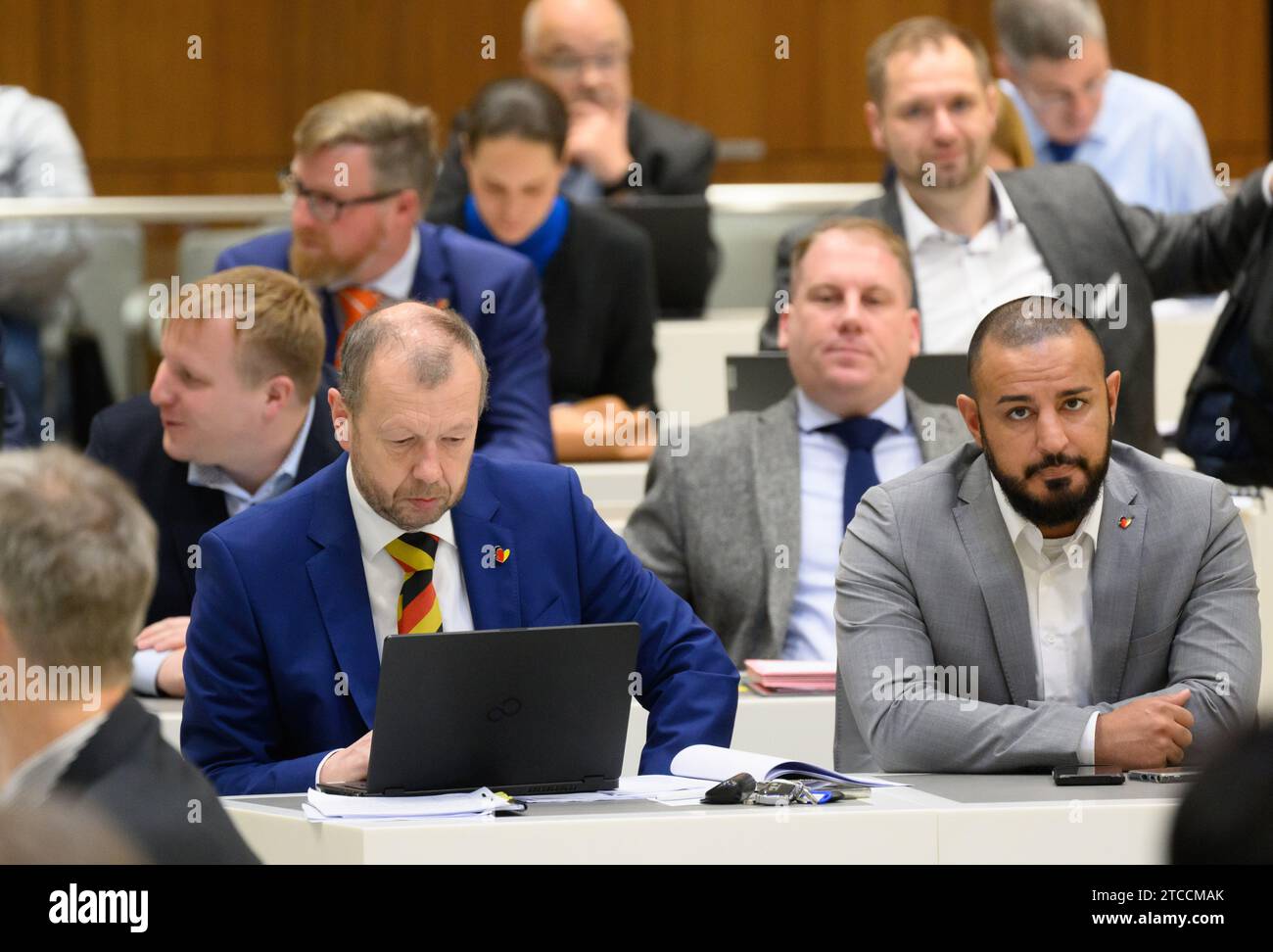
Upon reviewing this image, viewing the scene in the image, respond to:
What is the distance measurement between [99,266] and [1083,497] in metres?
2.96

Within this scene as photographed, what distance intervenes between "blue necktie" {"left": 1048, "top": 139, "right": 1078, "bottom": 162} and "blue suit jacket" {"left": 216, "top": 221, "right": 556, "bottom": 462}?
71.8 inches

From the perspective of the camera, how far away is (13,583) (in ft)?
5.76

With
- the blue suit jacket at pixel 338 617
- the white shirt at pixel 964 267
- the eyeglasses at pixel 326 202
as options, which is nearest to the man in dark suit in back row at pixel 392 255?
the eyeglasses at pixel 326 202

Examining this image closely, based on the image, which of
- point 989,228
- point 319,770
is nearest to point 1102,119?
point 989,228

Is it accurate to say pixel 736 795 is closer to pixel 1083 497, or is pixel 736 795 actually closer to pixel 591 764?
pixel 591 764

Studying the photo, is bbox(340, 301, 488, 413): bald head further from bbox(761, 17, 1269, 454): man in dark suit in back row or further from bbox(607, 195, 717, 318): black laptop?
bbox(607, 195, 717, 318): black laptop

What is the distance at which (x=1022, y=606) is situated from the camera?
288cm

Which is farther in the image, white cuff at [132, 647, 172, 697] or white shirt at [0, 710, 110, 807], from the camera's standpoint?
white cuff at [132, 647, 172, 697]

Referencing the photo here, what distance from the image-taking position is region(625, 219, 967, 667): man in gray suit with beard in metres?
3.74

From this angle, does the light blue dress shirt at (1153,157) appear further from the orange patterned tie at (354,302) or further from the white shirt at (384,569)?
the white shirt at (384,569)

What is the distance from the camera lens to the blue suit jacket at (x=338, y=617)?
2752mm

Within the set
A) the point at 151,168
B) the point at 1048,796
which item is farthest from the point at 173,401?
the point at 151,168

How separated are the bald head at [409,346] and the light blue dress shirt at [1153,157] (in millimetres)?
3048

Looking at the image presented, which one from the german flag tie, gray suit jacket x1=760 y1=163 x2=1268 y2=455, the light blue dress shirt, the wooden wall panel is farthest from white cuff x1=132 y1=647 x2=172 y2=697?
the wooden wall panel
